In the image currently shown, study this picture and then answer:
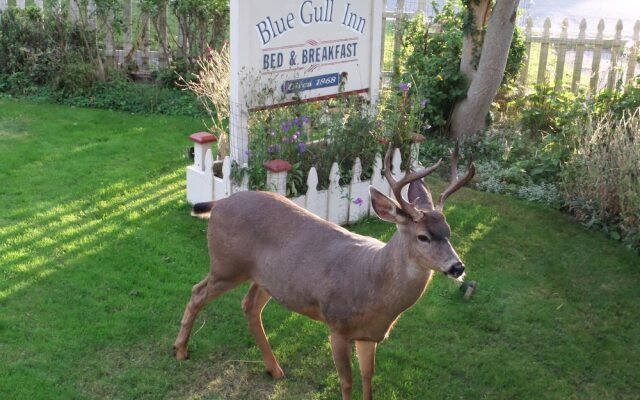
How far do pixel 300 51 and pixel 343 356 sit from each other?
3977mm

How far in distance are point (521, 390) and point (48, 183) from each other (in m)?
5.64

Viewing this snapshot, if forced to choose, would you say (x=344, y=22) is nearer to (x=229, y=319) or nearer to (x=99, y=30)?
(x=229, y=319)

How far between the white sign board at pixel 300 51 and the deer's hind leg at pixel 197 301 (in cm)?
240

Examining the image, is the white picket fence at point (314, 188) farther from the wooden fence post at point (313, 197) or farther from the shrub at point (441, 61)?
the shrub at point (441, 61)

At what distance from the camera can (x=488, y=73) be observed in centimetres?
1023

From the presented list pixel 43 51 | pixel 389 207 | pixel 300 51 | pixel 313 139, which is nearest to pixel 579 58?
pixel 313 139

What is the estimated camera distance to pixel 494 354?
20.1ft

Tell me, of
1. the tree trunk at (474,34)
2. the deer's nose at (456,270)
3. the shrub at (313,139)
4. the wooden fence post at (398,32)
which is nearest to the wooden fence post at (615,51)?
the tree trunk at (474,34)

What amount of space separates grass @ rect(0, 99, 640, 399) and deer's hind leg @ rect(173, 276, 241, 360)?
0.13 m

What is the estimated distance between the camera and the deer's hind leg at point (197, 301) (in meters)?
5.62

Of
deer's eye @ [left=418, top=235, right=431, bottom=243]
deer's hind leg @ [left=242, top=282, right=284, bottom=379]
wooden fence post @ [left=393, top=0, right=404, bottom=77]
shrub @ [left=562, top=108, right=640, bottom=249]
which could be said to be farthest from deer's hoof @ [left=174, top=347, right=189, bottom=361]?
wooden fence post @ [left=393, top=0, right=404, bottom=77]

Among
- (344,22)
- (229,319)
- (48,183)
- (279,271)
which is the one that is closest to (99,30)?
(48,183)

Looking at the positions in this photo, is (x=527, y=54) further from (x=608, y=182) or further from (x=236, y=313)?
(x=236, y=313)

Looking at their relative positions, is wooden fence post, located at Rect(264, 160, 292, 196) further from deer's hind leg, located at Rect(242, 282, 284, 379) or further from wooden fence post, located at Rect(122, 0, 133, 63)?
wooden fence post, located at Rect(122, 0, 133, 63)
